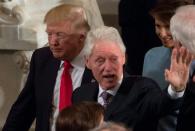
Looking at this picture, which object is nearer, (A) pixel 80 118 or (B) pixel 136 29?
(A) pixel 80 118

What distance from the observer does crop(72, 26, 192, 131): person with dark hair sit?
3.29 m

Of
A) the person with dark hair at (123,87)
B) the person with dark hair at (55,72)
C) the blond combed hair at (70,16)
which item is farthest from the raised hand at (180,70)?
the blond combed hair at (70,16)

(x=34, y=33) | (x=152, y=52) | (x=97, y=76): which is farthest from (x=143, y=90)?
(x=34, y=33)

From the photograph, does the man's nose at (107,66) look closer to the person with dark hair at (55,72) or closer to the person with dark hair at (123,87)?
the person with dark hair at (123,87)

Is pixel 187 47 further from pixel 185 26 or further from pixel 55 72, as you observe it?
pixel 55 72

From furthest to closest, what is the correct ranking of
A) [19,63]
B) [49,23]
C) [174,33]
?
[19,63] → [49,23] → [174,33]

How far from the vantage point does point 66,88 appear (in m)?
3.84

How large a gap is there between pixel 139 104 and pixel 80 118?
1.70 feet

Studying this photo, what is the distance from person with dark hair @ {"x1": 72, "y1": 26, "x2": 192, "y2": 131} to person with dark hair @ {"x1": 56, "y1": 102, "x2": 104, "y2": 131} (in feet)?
1.22

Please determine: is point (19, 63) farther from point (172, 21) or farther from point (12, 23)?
point (172, 21)

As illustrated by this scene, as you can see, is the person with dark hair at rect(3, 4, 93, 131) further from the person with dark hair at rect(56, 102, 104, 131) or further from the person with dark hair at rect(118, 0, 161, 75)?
the person with dark hair at rect(118, 0, 161, 75)

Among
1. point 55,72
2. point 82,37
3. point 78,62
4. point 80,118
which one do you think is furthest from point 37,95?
point 80,118

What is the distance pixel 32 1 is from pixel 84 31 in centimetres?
210

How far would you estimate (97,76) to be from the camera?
138 inches
